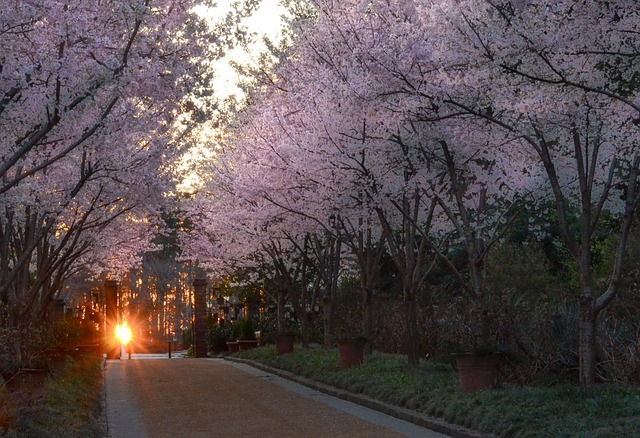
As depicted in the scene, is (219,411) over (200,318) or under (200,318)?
under

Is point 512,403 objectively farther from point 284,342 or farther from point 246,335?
point 246,335

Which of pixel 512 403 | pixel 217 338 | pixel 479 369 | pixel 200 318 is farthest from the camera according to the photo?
pixel 200 318

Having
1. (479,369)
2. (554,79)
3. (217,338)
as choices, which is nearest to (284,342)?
(217,338)

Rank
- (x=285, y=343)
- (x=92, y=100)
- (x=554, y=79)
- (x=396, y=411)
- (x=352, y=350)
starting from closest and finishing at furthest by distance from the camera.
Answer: (x=554, y=79), (x=92, y=100), (x=396, y=411), (x=352, y=350), (x=285, y=343)

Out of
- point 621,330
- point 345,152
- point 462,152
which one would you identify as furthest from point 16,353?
point 621,330

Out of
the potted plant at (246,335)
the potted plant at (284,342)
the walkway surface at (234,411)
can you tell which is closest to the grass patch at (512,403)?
the walkway surface at (234,411)

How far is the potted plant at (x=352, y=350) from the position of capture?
72.3ft

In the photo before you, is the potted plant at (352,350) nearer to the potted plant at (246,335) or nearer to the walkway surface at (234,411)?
the walkway surface at (234,411)

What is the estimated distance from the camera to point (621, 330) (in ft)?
51.1

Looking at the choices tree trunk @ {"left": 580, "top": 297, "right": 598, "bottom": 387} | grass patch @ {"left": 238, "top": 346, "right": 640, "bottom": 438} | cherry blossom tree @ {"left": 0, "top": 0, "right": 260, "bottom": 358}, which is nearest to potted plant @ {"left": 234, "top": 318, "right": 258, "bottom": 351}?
cherry blossom tree @ {"left": 0, "top": 0, "right": 260, "bottom": 358}

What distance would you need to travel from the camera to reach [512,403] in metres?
12.6

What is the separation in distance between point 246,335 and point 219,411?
2450 centimetres

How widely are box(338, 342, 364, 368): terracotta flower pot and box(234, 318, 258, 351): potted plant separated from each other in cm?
1799

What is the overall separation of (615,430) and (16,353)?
1118cm
